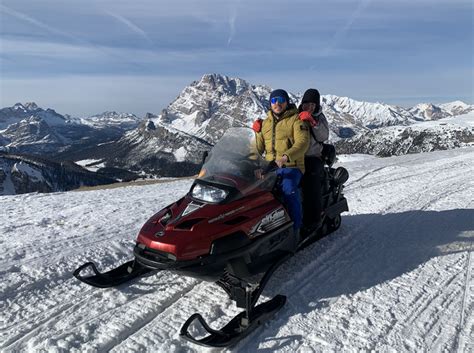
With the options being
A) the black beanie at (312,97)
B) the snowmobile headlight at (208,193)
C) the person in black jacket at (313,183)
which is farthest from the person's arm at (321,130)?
the snowmobile headlight at (208,193)

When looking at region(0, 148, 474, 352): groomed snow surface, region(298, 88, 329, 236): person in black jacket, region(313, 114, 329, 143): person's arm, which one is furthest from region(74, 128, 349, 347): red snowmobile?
region(313, 114, 329, 143): person's arm

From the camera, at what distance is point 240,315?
4277 millimetres

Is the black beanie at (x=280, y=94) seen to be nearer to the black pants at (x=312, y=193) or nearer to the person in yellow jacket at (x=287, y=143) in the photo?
the person in yellow jacket at (x=287, y=143)

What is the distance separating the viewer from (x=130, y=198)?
1076 centimetres

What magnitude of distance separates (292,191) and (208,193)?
123 centimetres

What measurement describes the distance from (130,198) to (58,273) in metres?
5.47

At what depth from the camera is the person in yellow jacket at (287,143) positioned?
5609 millimetres

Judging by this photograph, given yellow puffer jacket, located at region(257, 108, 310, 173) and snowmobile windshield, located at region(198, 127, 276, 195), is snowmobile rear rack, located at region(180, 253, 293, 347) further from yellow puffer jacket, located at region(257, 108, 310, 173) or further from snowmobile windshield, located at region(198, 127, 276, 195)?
yellow puffer jacket, located at region(257, 108, 310, 173)

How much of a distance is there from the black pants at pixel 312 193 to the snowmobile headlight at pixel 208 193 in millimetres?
1751

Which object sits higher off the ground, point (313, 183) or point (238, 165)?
point (238, 165)

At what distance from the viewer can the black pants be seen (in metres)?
6.19

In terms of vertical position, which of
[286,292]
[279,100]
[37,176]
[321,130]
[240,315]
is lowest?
[37,176]

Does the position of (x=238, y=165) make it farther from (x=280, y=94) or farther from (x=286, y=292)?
(x=286, y=292)

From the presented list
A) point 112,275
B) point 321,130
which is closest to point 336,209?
point 321,130
